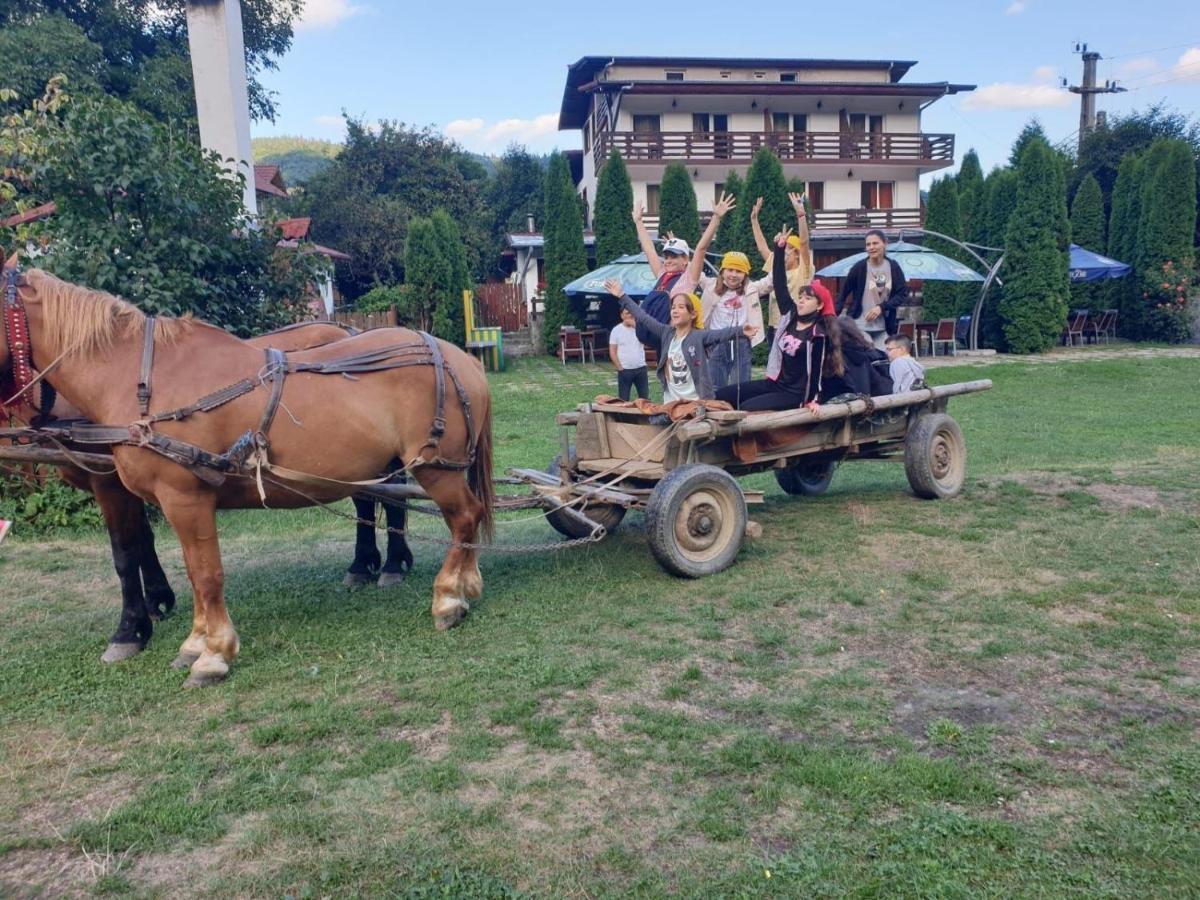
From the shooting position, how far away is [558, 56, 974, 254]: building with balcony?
29.2 meters

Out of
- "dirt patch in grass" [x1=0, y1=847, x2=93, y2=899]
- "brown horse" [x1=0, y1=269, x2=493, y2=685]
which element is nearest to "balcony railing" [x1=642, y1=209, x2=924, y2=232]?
"brown horse" [x1=0, y1=269, x2=493, y2=685]

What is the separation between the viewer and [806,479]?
7.92 metres

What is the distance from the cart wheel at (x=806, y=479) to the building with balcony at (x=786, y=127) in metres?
21.8

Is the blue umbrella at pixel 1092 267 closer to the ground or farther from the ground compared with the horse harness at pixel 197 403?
farther from the ground

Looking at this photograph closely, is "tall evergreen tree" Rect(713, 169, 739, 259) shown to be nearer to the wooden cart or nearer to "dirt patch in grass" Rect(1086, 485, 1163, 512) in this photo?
"dirt patch in grass" Rect(1086, 485, 1163, 512)

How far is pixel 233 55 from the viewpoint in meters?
10.2

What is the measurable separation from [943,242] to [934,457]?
19432mm

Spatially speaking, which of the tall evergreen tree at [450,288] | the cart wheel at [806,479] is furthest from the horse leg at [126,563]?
the tall evergreen tree at [450,288]

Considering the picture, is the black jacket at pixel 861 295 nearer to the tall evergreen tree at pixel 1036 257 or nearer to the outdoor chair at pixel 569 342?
the outdoor chair at pixel 569 342

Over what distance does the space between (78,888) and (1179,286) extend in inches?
1069

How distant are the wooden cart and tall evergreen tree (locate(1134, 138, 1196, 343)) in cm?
2090

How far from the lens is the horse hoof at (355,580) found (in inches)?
231

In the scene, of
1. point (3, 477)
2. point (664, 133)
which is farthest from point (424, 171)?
point (3, 477)

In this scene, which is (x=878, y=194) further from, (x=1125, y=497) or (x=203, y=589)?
(x=203, y=589)
